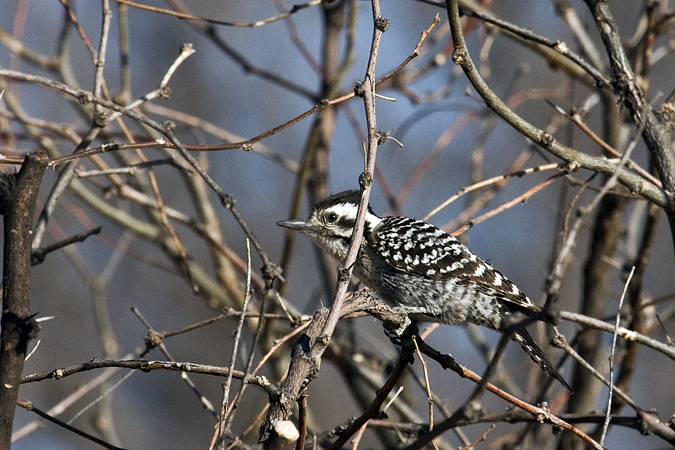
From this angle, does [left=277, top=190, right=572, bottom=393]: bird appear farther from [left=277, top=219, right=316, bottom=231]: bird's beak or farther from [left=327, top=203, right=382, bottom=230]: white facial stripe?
[left=327, top=203, right=382, bottom=230]: white facial stripe

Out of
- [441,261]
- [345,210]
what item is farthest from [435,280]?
[345,210]

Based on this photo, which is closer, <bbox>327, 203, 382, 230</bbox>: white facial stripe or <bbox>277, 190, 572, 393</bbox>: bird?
<bbox>277, 190, 572, 393</bbox>: bird

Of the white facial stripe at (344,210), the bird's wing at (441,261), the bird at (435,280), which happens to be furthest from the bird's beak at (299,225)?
→ the bird's wing at (441,261)

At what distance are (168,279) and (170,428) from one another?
2263 mm

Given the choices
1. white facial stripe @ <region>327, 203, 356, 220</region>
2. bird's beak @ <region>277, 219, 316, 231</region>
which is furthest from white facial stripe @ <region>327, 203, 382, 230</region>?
bird's beak @ <region>277, 219, 316, 231</region>

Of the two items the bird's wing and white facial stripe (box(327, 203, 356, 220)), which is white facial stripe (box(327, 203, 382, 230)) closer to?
white facial stripe (box(327, 203, 356, 220))

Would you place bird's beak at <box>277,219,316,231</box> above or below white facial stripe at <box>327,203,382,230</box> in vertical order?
below

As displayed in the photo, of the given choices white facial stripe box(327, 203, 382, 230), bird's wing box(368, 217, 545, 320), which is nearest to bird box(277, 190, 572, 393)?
bird's wing box(368, 217, 545, 320)

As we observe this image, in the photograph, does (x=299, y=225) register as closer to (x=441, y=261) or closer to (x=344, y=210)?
(x=344, y=210)

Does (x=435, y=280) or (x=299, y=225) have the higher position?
(x=299, y=225)

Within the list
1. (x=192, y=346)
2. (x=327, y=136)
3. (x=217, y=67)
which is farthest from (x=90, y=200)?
(x=217, y=67)

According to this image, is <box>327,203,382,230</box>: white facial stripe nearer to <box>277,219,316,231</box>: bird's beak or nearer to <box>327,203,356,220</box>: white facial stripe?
<box>327,203,356,220</box>: white facial stripe

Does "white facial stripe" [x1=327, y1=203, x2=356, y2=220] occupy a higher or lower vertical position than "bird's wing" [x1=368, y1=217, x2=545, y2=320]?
higher

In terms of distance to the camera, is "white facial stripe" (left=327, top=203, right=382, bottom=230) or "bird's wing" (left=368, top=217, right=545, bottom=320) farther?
"white facial stripe" (left=327, top=203, right=382, bottom=230)
